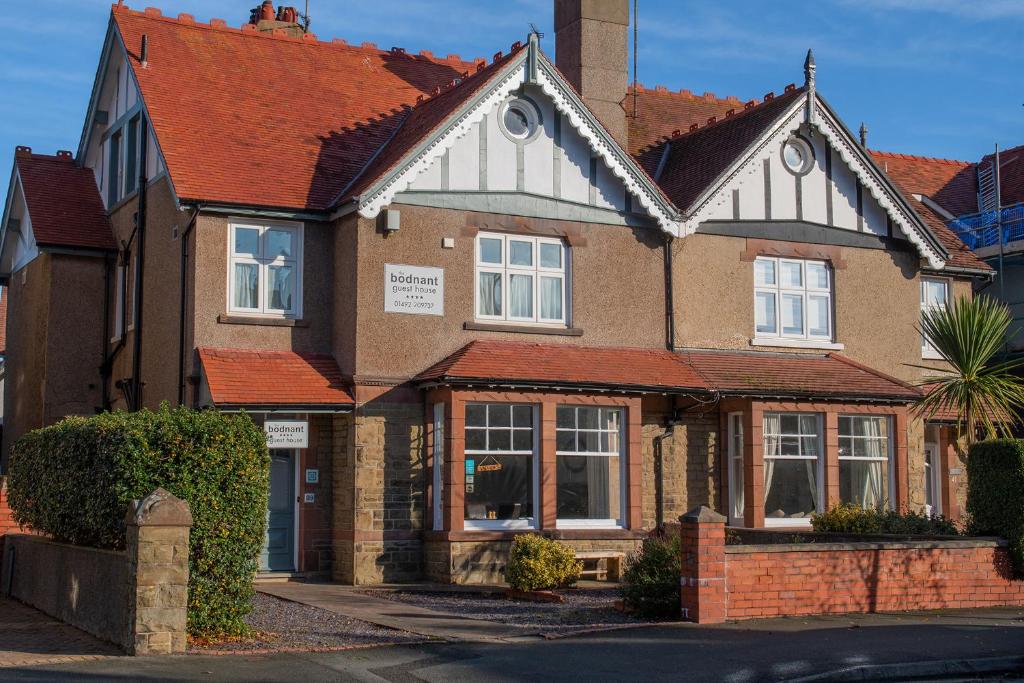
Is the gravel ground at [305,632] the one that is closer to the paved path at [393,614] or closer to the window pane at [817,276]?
the paved path at [393,614]

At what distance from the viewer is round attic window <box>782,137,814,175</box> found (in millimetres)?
23609

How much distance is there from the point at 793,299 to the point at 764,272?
2.67 ft

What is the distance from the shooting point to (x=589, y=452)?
21016 millimetres

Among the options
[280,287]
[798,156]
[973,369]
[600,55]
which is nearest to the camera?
[280,287]

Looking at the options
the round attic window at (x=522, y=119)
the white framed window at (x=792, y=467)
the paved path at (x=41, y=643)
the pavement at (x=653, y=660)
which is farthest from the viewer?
the white framed window at (x=792, y=467)

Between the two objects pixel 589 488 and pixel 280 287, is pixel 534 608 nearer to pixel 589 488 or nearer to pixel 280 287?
pixel 589 488

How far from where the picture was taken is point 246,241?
67.4ft

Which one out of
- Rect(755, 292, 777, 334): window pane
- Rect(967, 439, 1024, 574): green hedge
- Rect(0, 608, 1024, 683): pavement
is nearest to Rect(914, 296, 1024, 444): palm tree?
Rect(755, 292, 777, 334): window pane

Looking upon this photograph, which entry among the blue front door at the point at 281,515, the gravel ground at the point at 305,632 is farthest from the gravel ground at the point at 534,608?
the blue front door at the point at 281,515

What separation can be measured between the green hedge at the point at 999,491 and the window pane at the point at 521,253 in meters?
7.61

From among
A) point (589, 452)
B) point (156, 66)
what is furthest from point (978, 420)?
point (156, 66)

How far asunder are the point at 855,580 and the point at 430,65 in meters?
14.2

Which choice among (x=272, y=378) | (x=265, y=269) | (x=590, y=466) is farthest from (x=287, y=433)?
(x=590, y=466)

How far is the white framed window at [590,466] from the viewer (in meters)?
20.8
